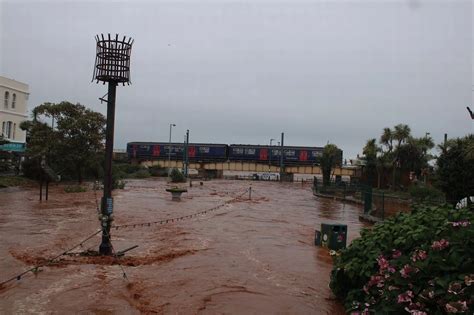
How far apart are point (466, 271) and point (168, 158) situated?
68418 millimetres

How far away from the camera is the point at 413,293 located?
4.42 m

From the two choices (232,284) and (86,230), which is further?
(86,230)

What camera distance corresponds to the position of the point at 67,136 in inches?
1444

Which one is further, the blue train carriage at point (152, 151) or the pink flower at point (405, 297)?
the blue train carriage at point (152, 151)

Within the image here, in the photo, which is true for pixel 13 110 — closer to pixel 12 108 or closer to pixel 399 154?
pixel 12 108

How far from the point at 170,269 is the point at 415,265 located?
18.6 ft

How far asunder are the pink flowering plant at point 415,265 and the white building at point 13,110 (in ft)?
130

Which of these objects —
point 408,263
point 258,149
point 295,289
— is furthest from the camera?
point 258,149

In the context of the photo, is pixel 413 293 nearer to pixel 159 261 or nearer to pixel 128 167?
pixel 159 261

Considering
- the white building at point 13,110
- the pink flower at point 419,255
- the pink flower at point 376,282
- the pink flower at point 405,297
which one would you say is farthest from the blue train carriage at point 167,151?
the pink flower at point 405,297

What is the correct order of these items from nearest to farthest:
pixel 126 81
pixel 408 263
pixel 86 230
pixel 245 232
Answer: pixel 408 263 → pixel 126 81 → pixel 86 230 → pixel 245 232

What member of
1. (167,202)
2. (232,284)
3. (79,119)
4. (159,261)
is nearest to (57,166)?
(79,119)

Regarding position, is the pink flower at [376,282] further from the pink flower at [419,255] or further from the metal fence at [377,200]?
the metal fence at [377,200]

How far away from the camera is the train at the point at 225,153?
68438 millimetres
